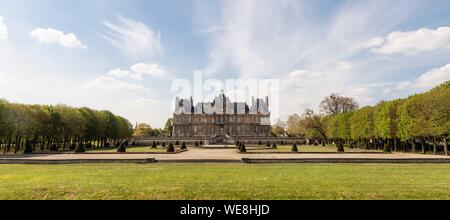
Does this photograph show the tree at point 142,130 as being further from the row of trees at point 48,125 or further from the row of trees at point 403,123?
the row of trees at point 403,123

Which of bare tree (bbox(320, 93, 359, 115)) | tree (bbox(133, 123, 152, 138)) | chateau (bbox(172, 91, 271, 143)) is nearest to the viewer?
bare tree (bbox(320, 93, 359, 115))

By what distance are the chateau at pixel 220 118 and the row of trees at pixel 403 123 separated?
33542mm

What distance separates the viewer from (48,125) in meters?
40.6

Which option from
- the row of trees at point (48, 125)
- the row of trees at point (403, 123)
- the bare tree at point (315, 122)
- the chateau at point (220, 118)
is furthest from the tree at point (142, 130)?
the row of trees at point (403, 123)

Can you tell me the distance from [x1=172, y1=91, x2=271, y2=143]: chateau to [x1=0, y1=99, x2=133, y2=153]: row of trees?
28216 millimetres

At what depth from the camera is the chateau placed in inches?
3506

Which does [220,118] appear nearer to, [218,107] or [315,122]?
[218,107]

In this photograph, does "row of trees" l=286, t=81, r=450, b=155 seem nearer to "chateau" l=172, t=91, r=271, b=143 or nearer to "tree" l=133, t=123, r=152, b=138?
"chateau" l=172, t=91, r=271, b=143

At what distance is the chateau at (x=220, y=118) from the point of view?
89.1 metres

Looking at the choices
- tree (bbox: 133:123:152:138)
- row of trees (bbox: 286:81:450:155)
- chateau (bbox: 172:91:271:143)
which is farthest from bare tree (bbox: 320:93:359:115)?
tree (bbox: 133:123:152:138)
